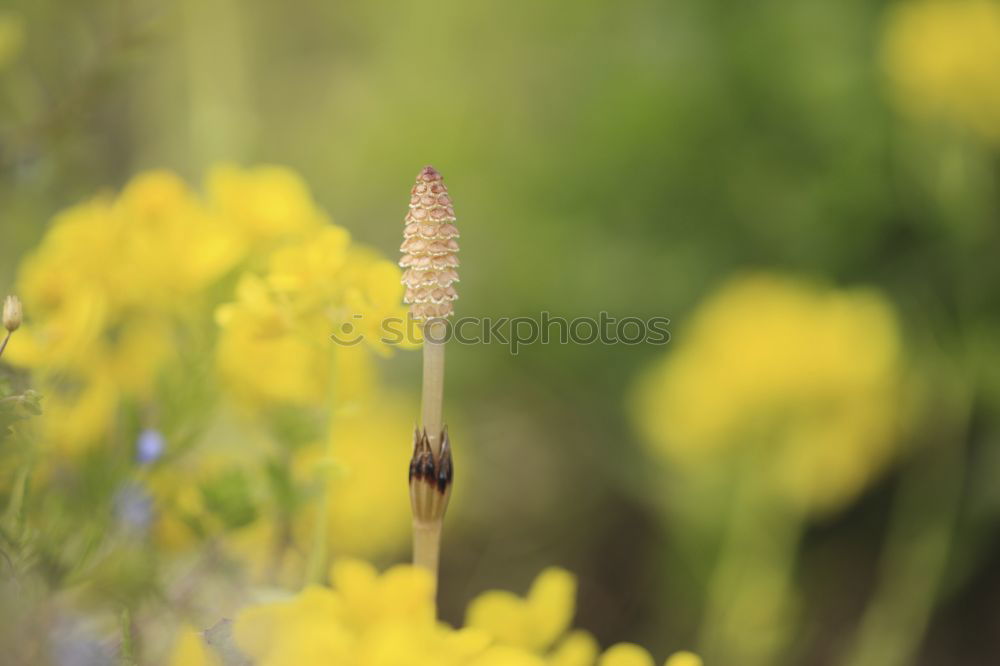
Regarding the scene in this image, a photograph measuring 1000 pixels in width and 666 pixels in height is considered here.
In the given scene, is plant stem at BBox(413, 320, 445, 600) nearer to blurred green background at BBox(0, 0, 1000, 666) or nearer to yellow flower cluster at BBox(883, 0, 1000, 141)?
blurred green background at BBox(0, 0, 1000, 666)

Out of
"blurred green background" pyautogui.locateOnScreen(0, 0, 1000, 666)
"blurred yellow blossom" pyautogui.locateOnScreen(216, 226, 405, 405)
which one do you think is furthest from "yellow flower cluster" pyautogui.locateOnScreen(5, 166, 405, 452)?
"blurred green background" pyautogui.locateOnScreen(0, 0, 1000, 666)

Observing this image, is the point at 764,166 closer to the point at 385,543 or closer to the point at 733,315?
the point at 733,315

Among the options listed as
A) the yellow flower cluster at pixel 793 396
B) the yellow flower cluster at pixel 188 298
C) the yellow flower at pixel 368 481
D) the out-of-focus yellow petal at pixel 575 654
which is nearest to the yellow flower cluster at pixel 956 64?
the yellow flower cluster at pixel 793 396

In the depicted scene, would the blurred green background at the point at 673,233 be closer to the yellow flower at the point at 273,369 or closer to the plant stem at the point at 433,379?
the yellow flower at the point at 273,369

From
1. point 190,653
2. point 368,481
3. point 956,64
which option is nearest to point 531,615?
point 190,653

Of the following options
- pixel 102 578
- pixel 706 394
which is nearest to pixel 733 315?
pixel 706 394
